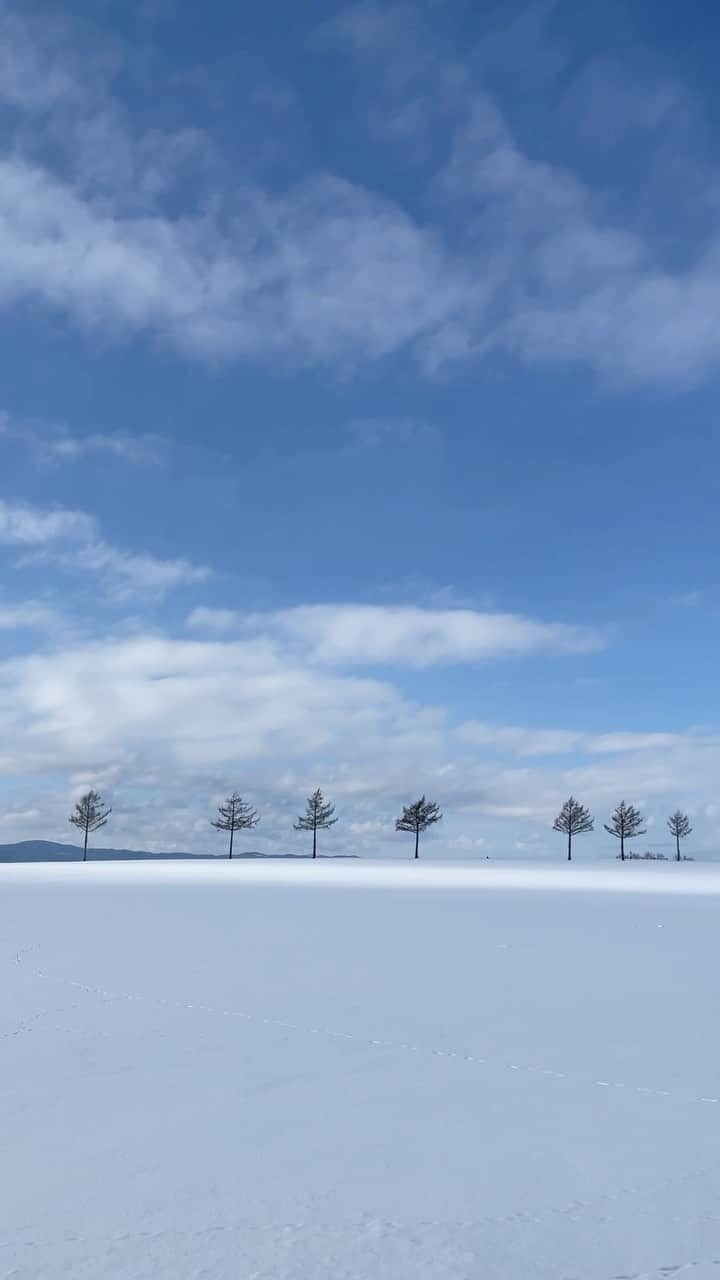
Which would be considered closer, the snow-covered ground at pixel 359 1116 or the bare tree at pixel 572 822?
the snow-covered ground at pixel 359 1116

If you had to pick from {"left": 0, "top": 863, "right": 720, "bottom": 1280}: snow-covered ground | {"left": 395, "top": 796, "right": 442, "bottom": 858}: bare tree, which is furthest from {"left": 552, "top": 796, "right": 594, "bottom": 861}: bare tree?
{"left": 0, "top": 863, "right": 720, "bottom": 1280}: snow-covered ground

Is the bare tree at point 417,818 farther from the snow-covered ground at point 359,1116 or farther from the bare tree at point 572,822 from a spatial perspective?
the snow-covered ground at point 359,1116

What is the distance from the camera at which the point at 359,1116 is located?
279 inches

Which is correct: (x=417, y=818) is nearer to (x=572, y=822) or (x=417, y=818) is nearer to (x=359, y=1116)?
(x=572, y=822)

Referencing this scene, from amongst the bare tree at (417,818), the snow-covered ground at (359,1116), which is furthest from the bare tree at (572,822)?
the snow-covered ground at (359,1116)

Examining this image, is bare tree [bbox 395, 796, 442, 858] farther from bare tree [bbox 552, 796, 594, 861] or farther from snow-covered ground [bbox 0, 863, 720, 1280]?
snow-covered ground [bbox 0, 863, 720, 1280]

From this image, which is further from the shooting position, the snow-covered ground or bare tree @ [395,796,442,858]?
bare tree @ [395,796,442,858]

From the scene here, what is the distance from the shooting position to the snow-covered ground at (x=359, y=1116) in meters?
5.03

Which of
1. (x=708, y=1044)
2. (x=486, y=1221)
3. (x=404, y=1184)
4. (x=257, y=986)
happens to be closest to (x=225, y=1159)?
(x=404, y=1184)

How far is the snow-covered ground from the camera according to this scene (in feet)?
16.5

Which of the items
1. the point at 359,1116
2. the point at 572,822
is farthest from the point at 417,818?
the point at 359,1116

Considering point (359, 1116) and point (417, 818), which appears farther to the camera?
point (417, 818)

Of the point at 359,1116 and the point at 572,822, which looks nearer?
the point at 359,1116

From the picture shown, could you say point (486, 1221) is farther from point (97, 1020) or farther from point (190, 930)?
point (190, 930)
